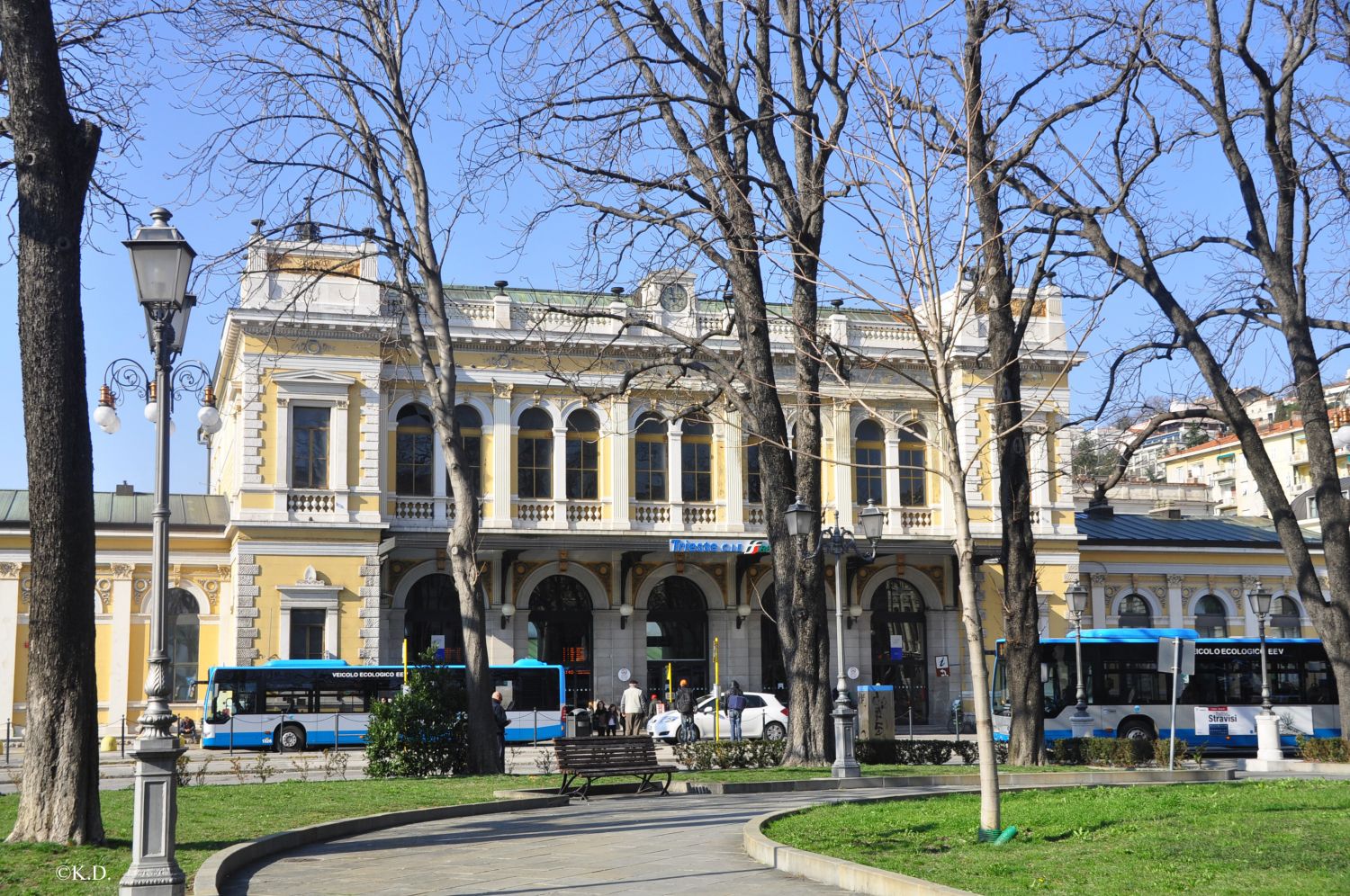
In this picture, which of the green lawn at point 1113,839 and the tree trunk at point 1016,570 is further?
the tree trunk at point 1016,570

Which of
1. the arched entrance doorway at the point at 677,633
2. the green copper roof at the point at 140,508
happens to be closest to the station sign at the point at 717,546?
the arched entrance doorway at the point at 677,633

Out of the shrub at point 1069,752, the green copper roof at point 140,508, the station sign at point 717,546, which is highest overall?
the green copper roof at point 140,508

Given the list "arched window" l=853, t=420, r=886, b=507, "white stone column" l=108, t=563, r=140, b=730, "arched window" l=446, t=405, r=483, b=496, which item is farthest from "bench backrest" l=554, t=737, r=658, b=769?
"arched window" l=853, t=420, r=886, b=507

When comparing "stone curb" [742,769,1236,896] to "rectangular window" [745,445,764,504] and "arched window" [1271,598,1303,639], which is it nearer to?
"rectangular window" [745,445,764,504]

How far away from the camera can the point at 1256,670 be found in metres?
31.9

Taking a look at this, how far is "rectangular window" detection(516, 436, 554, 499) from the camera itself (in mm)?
39938

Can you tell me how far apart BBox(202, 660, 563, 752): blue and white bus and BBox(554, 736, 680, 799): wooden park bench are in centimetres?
1671

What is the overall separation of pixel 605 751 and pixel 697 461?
2435 centimetres

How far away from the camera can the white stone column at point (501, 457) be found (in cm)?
3916

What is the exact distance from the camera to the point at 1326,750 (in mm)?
24500

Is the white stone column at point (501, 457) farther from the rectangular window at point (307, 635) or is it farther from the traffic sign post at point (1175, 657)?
the traffic sign post at point (1175, 657)

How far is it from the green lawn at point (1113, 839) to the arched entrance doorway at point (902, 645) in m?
26.9

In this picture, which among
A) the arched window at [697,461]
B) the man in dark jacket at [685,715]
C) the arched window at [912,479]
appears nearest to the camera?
the man in dark jacket at [685,715]

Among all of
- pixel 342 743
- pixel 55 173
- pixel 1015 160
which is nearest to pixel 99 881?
pixel 55 173
